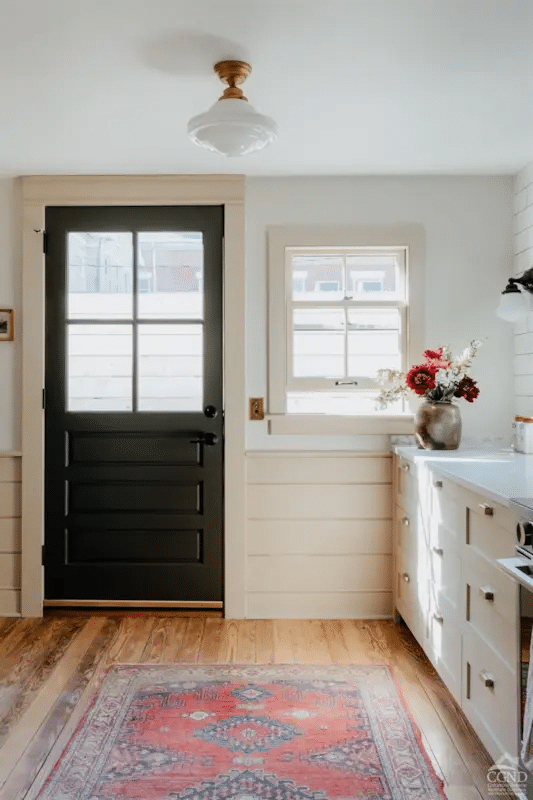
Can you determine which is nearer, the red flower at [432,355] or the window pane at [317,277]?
the red flower at [432,355]

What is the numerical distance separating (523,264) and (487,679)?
2307mm

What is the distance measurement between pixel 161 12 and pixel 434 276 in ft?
7.12

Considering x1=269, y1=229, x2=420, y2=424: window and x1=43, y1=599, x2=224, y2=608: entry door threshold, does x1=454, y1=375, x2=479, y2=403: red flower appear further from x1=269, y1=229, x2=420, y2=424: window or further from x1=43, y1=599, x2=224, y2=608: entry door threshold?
x1=43, y1=599, x2=224, y2=608: entry door threshold

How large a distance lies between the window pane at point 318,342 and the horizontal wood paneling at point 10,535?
1.73 meters

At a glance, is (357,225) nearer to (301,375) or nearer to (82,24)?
(301,375)

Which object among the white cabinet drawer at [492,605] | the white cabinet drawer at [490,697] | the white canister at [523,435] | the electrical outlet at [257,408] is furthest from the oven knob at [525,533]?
the electrical outlet at [257,408]

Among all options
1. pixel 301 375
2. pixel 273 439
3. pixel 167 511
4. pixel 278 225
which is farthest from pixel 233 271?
pixel 167 511

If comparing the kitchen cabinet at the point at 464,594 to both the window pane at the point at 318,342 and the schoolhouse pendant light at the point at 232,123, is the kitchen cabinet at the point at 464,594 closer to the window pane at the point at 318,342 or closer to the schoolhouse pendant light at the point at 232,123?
the window pane at the point at 318,342

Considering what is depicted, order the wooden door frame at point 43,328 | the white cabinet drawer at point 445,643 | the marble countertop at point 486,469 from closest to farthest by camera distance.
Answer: the marble countertop at point 486,469 < the white cabinet drawer at point 445,643 < the wooden door frame at point 43,328

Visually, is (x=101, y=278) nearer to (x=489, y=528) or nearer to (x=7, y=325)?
(x=7, y=325)

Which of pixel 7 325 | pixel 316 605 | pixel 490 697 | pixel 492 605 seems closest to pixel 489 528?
pixel 492 605

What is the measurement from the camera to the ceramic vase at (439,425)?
3580mm

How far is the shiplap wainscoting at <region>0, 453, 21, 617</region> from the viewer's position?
397 centimetres

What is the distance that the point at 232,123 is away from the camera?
2492 mm
